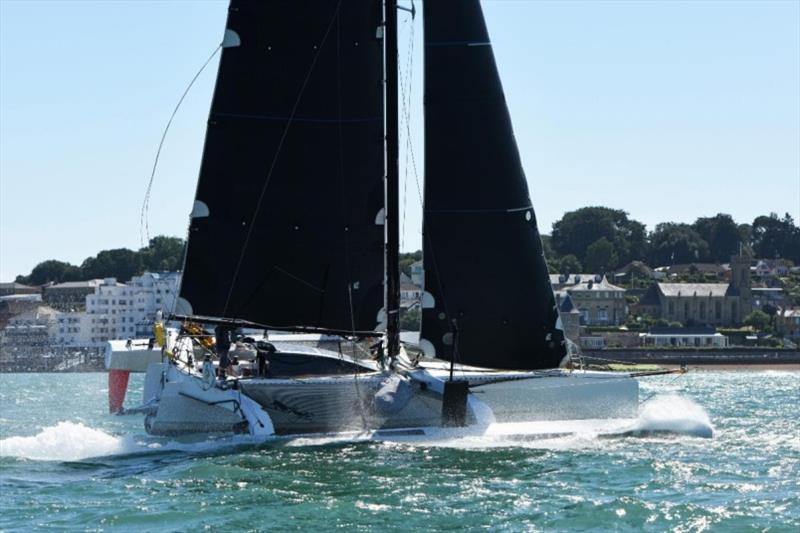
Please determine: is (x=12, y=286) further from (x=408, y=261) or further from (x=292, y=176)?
(x=292, y=176)

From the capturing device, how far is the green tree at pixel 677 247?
17125cm

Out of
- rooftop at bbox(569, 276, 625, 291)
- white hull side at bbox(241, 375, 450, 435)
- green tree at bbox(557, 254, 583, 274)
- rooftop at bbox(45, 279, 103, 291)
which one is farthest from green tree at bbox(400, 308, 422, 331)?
white hull side at bbox(241, 375, 450, 435)

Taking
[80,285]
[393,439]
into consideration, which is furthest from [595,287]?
[393,439]

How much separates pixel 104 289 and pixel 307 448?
118m

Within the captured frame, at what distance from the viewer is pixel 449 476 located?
1986 centimetres

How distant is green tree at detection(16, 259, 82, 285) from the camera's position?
175m

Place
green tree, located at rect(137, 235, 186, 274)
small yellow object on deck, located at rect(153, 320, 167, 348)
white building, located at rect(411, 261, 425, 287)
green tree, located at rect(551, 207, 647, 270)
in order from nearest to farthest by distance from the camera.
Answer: white building, located at rect(411, 261, 425, 287) < small yellow object on deck, located at rect(153, 320, 167, 348) < green tree, located at rect(137, 235, 186, 274) < green tree, located at rect(551, 207, 647, 270)

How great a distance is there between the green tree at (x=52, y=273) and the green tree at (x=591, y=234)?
181 feet

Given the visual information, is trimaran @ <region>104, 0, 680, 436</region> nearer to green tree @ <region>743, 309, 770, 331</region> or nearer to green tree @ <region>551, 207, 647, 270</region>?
green tree @ <region>743, 309, 770, 331</region>

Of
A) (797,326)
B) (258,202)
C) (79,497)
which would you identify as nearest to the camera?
(79,497)

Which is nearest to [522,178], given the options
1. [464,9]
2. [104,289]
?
[464,9]

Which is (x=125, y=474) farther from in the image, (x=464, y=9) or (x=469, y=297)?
(x=464, y=9)

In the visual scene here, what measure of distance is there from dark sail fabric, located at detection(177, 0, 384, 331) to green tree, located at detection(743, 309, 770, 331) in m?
107

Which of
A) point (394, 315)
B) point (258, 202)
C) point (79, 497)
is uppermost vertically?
point (258, 202)
